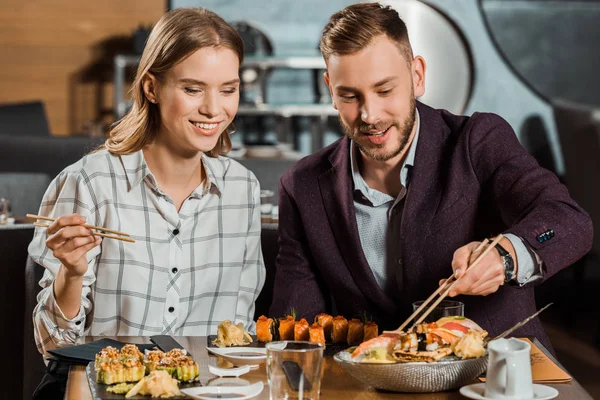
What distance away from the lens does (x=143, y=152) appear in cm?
203

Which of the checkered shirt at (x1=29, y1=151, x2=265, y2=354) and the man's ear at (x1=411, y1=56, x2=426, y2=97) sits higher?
the man's ear at (x1=411, y1=56, x2=426, y2=97)

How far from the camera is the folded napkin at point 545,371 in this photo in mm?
1354

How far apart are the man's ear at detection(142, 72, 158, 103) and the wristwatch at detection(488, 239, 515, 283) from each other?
0.85 m

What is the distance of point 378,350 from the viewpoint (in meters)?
1.32

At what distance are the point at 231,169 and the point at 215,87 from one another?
27 cm

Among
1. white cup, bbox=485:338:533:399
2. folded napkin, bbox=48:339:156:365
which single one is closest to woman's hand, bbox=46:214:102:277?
folded napkin, bbox=48:339:156:365

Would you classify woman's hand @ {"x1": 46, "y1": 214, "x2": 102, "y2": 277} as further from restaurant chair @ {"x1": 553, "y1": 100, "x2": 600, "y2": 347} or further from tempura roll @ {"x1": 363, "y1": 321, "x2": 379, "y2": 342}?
restaurant chair @ {"x1": 553, "y1": 100, "x2": 600, "y2": 347}

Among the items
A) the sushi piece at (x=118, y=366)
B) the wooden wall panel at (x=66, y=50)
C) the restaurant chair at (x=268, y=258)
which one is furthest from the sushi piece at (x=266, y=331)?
the wooden wall panel at (x=66, y=50)

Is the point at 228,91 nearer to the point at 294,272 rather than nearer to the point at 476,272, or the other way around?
the point at 294,272

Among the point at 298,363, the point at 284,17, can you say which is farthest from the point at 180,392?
the point at 284,17

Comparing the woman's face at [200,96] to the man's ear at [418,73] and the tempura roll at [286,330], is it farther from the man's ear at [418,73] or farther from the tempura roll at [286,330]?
the tempura roll at [286,330]

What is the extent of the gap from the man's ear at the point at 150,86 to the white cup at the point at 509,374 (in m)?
1.05

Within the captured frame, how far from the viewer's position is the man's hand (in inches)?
58.4

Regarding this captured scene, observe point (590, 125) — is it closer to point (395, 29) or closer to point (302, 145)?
point (302, 145)
